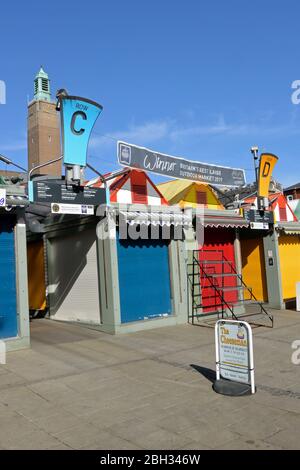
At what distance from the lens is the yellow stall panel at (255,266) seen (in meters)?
16.2

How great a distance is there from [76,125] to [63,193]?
1.56 meters

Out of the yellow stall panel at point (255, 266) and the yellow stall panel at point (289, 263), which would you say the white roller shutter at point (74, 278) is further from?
the yellow stall panel at point (289, 263)

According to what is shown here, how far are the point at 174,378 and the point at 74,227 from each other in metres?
6.21

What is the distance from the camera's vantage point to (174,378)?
280 inches

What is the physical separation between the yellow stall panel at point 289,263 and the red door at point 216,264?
263 centimetres

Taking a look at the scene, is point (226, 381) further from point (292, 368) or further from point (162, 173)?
point (162, 173)

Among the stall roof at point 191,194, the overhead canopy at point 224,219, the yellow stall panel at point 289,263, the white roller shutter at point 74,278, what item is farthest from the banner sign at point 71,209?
the yellow stall panel at point 289,263

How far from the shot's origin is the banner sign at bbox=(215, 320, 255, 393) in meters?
6.20

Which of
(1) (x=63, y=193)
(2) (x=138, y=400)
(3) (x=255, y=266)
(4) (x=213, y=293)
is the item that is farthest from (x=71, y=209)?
(3) (x=255, y=266)

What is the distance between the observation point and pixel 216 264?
13.8 meters

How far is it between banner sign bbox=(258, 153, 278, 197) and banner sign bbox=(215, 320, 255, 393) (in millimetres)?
9315
